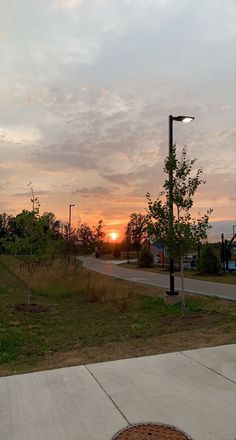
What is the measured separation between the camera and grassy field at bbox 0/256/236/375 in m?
6.94

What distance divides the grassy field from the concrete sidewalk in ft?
2.50

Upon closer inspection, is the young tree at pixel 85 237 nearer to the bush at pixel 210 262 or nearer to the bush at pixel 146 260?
the bush at pixel 146 260

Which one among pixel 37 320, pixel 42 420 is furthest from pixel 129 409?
pixel 37 320

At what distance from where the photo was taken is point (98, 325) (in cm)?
1109

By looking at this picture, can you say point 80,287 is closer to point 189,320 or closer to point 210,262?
point 189,320

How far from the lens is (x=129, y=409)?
14.4ft

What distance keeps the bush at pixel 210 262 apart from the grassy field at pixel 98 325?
8438 mm

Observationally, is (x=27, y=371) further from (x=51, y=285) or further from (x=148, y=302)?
(x=51, y=285)

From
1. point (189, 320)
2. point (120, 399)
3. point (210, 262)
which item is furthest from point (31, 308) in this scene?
point (210, 262)

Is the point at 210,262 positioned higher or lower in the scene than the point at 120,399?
higher

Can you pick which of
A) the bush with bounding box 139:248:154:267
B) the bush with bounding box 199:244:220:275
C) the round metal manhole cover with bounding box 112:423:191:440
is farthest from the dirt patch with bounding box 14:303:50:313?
the bush with bounding box 139:248:154:267

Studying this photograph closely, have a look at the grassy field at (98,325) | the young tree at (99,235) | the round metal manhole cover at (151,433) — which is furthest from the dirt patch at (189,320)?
the young tree at (99,235)

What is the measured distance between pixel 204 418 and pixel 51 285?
16.9 m

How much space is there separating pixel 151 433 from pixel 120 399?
31.3 inches
